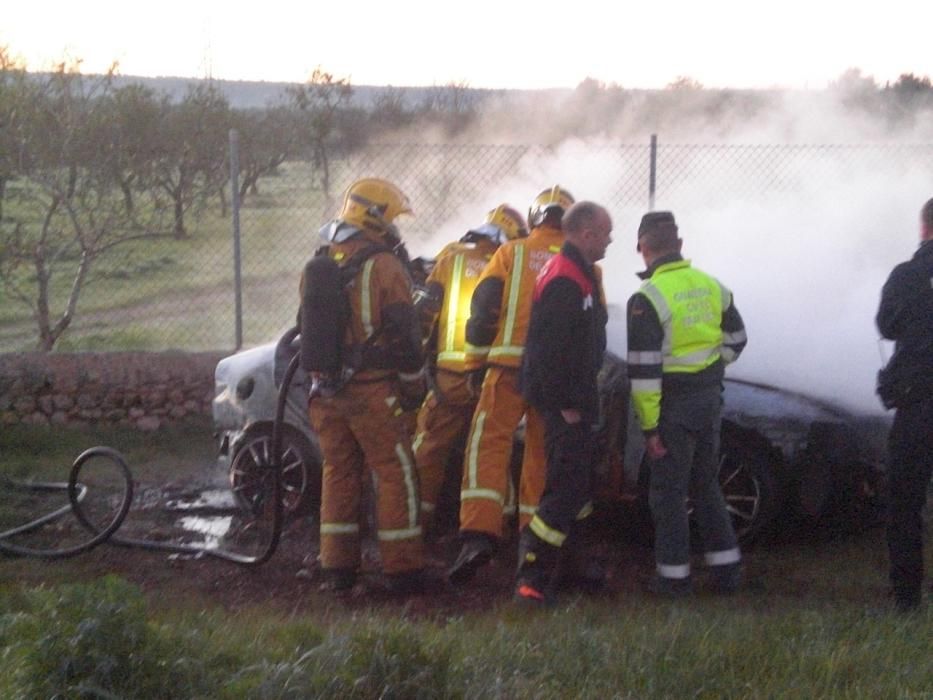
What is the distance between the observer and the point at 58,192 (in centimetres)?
1102

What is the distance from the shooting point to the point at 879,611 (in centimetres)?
562

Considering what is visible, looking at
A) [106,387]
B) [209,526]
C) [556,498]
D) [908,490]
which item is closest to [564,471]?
[556,498]

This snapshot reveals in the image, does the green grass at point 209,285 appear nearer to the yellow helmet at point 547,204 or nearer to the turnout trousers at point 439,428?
the turnout trousers at point 439,428

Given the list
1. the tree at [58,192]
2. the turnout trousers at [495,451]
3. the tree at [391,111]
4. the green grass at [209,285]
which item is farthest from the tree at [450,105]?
the turnout trousers at [495,451]

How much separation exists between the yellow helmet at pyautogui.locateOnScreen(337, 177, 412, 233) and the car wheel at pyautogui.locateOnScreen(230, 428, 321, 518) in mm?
1684

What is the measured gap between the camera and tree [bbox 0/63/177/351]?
36.4 ft

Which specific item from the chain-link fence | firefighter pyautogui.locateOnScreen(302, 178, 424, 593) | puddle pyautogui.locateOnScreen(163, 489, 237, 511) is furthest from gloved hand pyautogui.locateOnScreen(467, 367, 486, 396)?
the chain-link fence

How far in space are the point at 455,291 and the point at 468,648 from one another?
254cm

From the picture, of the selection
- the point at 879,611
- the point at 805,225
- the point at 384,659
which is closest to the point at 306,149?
the point at 805,225

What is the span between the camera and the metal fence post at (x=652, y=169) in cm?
977

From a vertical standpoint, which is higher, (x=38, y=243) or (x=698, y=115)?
(x=698, y=115)

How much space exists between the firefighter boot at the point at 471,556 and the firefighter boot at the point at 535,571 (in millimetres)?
258

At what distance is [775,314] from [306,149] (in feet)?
22.7

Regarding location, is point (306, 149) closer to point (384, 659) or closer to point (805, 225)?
point (805, 225)
